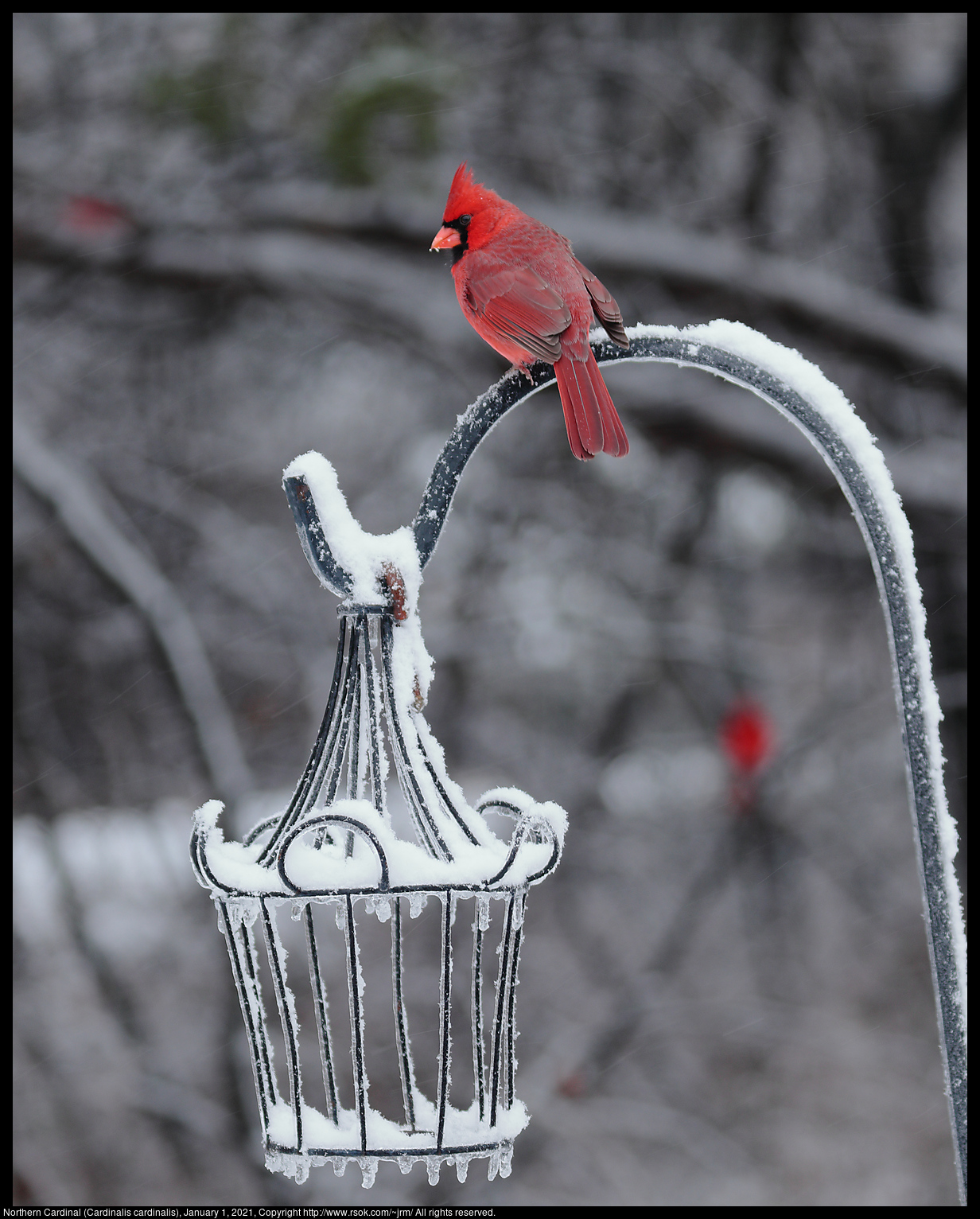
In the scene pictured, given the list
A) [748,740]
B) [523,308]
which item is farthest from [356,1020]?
[748,740]

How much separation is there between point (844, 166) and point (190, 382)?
2839 millimetres

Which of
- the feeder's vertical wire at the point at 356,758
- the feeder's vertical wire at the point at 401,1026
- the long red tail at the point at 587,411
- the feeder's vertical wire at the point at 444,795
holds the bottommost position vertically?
the feeder's vertical wire at the point at 401,1026

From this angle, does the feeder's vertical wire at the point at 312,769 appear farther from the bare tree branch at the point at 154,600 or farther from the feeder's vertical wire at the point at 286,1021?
the bare tree branch at the point at 154,600

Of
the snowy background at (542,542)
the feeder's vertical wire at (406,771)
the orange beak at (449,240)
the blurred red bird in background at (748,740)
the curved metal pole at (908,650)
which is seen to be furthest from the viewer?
the blurred red bird in background at (748,740)

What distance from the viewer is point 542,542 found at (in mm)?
4816

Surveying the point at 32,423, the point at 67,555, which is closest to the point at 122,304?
the point at 32,423

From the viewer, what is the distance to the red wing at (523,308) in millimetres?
1438

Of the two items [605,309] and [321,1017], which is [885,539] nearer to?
[605,309]

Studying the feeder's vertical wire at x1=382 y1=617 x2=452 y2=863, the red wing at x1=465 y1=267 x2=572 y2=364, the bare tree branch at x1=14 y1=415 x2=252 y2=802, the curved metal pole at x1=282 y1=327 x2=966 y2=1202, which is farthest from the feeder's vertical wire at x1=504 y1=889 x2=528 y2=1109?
the bare tree branch at x1=14 y1=415 x2=252 y2=802

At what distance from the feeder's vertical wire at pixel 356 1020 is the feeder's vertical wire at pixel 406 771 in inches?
5.0

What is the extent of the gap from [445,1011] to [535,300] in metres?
0.87

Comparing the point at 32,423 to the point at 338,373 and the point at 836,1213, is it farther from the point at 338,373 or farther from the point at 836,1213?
the point at 836,1213

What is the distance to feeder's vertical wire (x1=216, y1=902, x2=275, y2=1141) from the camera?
1.35 metres

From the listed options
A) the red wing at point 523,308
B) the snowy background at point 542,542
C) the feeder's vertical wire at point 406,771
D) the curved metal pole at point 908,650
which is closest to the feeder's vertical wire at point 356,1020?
the feeder's vertical wire at point 406,771
